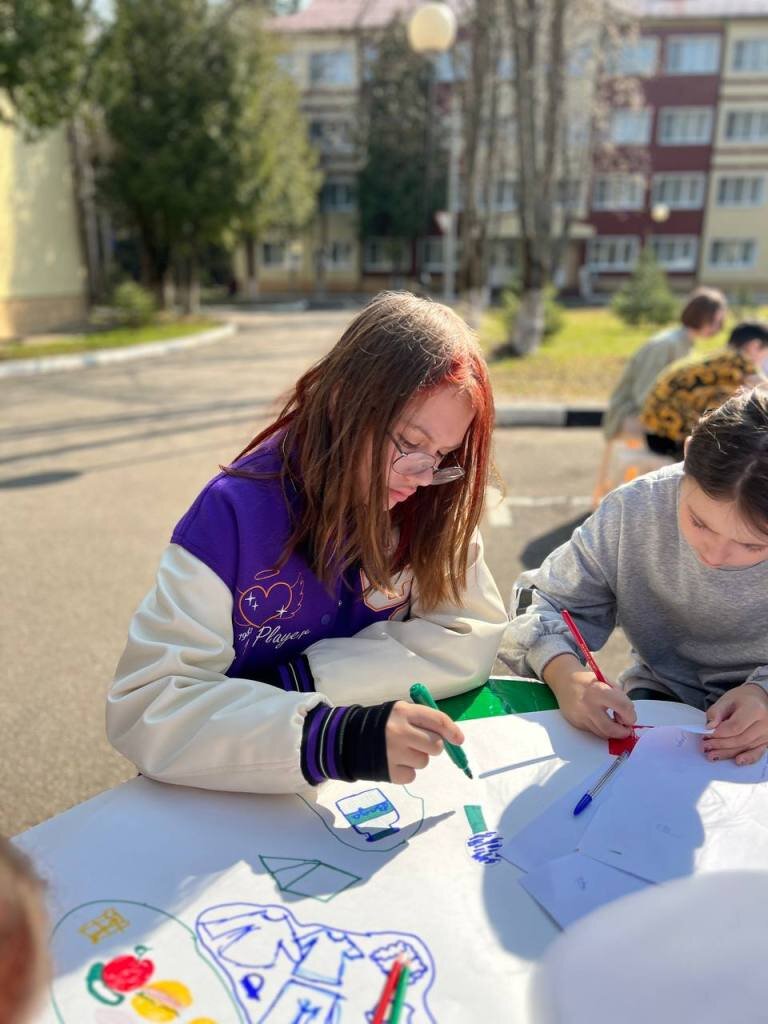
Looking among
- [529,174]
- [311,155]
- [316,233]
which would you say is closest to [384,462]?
[529,174]

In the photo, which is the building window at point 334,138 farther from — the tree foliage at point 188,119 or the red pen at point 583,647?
the red pen at point 583,647

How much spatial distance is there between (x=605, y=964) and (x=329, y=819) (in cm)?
40

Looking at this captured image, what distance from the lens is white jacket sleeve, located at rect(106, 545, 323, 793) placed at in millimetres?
1135

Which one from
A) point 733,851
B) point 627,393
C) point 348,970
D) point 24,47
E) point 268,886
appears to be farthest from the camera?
point 24,47

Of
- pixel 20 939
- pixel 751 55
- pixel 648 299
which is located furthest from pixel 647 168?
pixel 20 939

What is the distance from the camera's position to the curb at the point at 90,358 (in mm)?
10750

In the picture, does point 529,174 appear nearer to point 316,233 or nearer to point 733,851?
point 733,851

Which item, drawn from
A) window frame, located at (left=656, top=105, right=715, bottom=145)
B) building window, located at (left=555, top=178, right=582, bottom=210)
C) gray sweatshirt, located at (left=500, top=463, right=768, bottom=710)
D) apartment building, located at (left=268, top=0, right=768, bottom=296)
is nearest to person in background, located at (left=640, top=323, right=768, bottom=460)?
gray sweatshirt, located at (left=500, top=463, right=768, bottom=710)

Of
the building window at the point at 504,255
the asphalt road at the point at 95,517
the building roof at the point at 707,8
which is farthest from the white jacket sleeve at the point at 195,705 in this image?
the building roof at the point at 707,8

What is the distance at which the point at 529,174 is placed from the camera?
10.5 m

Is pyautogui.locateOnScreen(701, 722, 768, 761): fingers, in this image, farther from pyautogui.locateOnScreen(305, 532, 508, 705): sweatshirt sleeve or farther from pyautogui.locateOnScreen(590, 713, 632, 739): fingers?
pyautogui.locateOnScreen(305, 532, 508, 705): sweatshirt sleeve

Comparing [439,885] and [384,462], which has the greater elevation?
[384,462]

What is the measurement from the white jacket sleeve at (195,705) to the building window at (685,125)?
36.3 m

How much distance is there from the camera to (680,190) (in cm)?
3300
